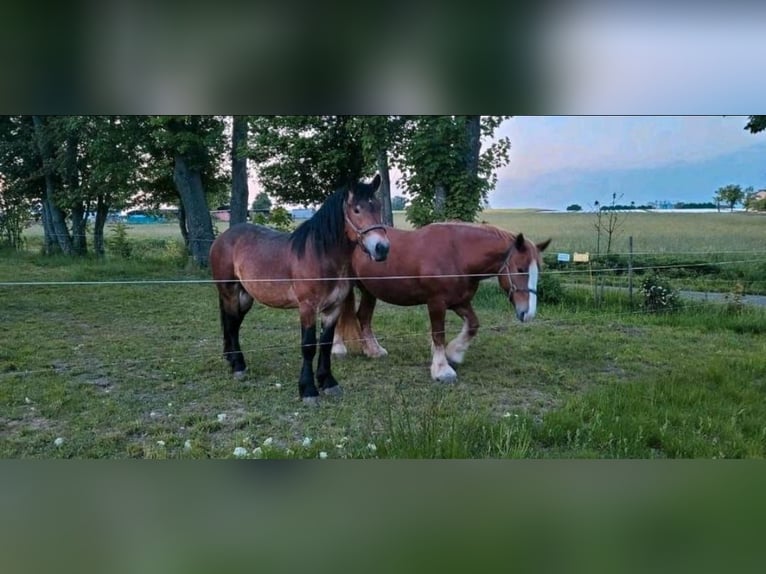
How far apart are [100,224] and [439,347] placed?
1635 mm

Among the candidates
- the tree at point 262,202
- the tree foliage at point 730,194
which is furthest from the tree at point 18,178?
the tree foliage at point 730,194

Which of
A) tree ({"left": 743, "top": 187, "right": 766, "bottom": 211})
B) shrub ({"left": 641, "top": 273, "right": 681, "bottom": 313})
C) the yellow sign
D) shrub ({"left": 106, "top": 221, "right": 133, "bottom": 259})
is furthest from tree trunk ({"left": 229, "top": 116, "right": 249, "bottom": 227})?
tree ({"left": 743, "top": 187, "right": 766, "bottom": 211})

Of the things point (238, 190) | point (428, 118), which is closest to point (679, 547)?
point (428, 118)

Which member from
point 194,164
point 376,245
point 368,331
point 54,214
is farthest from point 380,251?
point 54,214

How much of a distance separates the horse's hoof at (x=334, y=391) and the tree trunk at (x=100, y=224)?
117 centimetres

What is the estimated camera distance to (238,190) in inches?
92.7

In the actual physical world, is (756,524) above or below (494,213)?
below

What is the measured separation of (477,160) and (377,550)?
5.30 ft

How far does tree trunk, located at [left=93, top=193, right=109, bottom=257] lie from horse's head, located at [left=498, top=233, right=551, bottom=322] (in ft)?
5.87

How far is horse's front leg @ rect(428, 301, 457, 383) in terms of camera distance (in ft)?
7.91

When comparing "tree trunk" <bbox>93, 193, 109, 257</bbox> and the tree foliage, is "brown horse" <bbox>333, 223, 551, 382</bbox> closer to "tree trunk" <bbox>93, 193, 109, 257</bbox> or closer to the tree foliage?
the tree foliage

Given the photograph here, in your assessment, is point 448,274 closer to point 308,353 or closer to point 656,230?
point 308,353

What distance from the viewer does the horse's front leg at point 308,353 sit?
7.66ft
